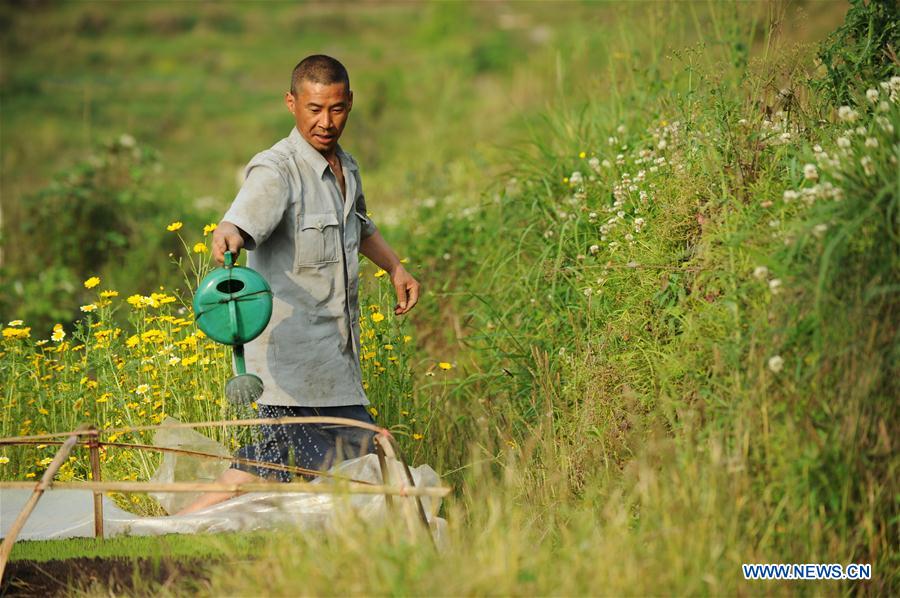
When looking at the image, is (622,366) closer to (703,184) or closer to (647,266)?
(647,266)

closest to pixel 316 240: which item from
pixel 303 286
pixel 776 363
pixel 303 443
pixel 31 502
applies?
pixel 303 286

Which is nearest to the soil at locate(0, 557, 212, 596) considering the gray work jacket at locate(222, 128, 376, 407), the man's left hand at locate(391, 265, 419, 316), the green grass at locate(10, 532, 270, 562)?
the green grass at locate(10, 532, 270, 562)

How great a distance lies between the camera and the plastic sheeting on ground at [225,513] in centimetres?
397

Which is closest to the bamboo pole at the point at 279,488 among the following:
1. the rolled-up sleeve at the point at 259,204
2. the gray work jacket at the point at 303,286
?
the gray work jacket at the point at 303,286

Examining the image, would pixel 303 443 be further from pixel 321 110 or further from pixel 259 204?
pixel 321 110

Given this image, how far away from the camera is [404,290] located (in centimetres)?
469

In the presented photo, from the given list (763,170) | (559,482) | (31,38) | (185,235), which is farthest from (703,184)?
(31,38)

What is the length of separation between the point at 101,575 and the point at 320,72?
1.89m

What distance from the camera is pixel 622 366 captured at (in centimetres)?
464

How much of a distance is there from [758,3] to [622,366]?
3.24m

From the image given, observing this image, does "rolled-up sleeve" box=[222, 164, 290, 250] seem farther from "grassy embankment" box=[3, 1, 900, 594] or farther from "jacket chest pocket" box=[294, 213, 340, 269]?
"grassy embankment" box=[3, 1, 900, 594]

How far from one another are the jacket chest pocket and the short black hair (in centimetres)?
50

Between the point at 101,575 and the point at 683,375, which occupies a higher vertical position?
the point at 683,375

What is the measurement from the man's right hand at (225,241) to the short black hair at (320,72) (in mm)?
630
